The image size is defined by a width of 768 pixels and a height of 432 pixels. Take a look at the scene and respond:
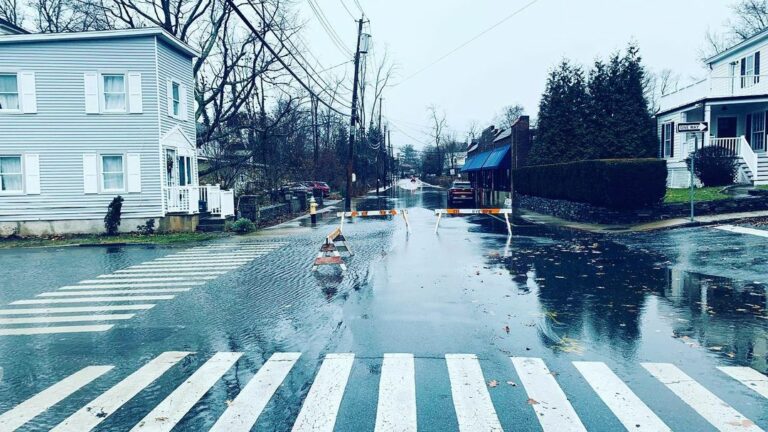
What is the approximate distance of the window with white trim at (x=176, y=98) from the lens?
83.5 ft

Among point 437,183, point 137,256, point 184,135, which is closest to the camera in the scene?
point 137,256

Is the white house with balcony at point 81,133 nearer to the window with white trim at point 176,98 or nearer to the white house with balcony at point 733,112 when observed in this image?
the window with white trim at point 176,98

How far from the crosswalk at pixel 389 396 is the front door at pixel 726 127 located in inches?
1135

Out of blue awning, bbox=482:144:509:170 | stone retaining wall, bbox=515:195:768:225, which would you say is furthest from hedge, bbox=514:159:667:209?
blue awning, bbox=482:144:509:170

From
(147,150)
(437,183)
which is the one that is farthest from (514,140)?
(437,183)

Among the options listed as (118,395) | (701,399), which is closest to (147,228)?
(118,395)

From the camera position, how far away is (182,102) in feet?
86.2

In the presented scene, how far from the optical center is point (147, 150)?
2328cm

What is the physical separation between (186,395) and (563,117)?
92.8 ft

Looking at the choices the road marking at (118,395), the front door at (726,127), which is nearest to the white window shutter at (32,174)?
the road marking at (118,395)

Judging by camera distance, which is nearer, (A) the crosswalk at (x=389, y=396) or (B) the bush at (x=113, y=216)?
(A) the crosswalk at (x=389, y=396)

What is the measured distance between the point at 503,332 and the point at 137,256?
491 inches

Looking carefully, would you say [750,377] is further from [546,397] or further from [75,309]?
[75,309]

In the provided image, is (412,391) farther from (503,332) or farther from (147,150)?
(147,150)
